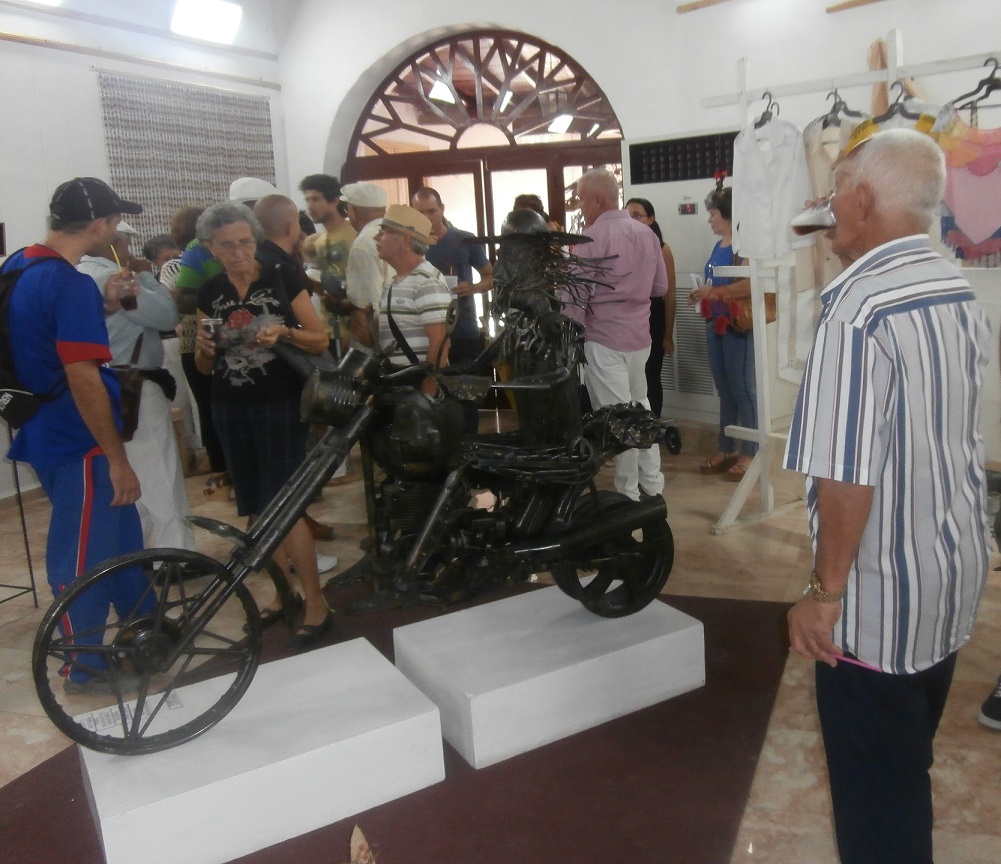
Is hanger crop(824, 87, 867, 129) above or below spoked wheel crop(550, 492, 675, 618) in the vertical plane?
above

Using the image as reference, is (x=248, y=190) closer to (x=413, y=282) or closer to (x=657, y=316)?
(x=413, y=282)

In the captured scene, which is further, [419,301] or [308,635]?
[419,301]

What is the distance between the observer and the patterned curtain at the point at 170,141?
6.00m

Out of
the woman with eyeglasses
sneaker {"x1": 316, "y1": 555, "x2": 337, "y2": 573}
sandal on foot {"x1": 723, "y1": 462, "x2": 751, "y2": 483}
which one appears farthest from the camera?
the woman with eyeglasses

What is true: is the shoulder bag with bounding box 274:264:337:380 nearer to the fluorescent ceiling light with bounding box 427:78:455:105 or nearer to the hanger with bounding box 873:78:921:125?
the hanger with bounding box 873:78:921:125

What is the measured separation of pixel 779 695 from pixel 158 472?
2.39 meters

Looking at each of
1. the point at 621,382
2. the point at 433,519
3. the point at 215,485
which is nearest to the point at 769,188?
the point at 621,382

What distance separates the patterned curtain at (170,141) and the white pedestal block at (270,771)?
15.1 feet

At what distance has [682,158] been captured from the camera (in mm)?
5645

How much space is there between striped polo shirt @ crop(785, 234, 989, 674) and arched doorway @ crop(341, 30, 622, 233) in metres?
5.28

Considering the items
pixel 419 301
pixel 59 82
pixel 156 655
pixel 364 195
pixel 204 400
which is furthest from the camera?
pixel 59 82

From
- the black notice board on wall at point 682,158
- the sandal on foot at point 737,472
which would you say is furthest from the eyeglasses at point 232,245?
the black notice board on wall at point 682,158

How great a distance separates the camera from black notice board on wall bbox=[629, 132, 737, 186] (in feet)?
17.9

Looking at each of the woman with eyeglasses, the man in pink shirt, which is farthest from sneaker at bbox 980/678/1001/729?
the woman with eyeglasses
